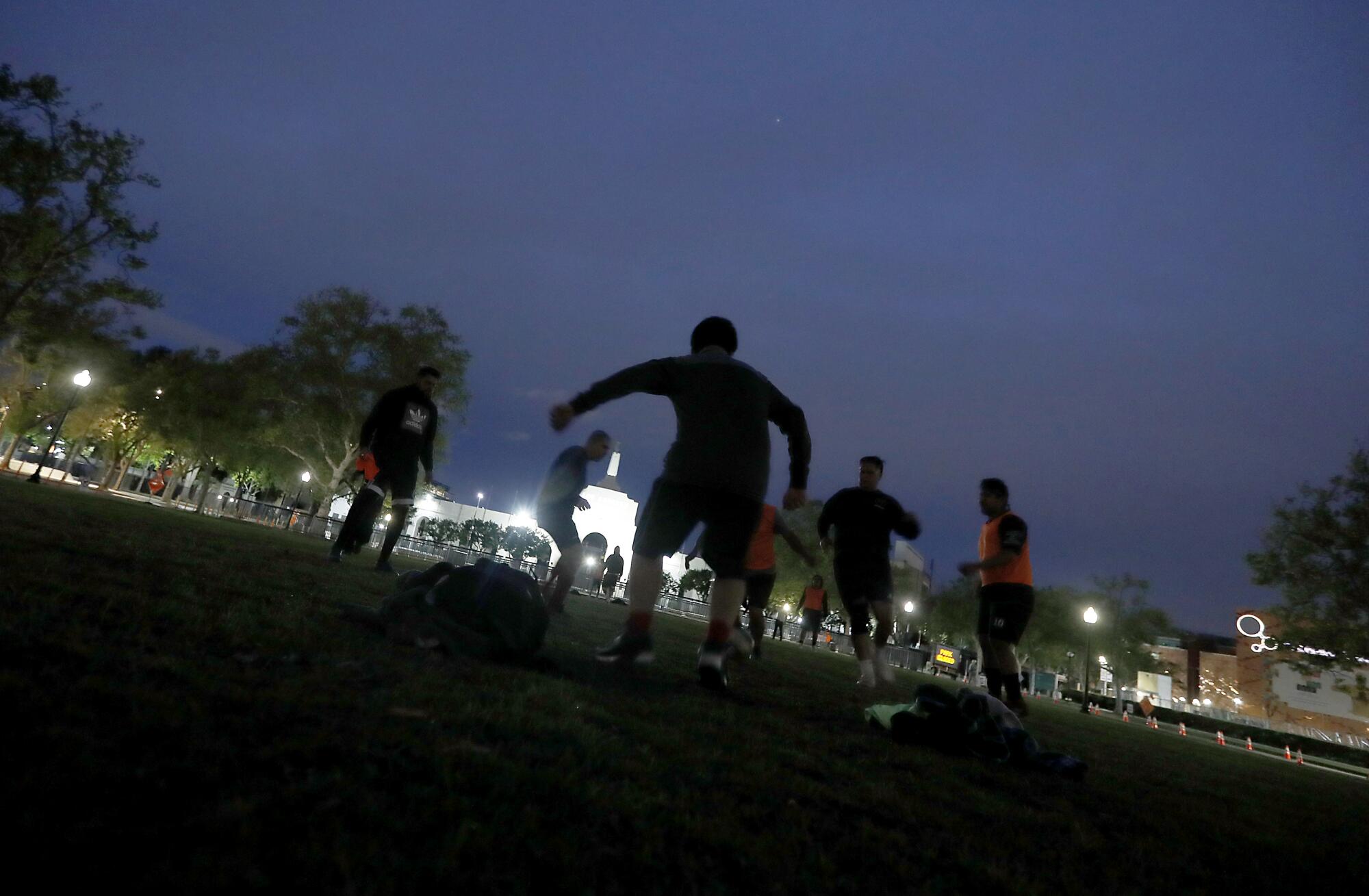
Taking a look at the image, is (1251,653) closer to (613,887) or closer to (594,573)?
(594,573)

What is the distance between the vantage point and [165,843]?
1.05 meters

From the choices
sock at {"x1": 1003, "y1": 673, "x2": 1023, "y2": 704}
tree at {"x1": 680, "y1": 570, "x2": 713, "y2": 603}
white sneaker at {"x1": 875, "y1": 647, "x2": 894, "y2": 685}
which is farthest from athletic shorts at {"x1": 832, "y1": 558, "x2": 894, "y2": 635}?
tree at {"x1": 680, "y1": 570, "x2": 713, "y2": 603}

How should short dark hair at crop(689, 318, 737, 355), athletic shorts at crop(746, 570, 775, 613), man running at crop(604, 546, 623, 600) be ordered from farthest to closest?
man running at crop(604, 546, 623, 600)
athletic shorts at crop(746, 570, 775, 613)
short dark hair at crop(689, 318, 737, 355)

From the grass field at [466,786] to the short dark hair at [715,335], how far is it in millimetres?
2128

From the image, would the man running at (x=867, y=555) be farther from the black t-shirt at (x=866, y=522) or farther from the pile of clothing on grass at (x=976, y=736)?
the pile of clothing on grass at (x=976, y=736)

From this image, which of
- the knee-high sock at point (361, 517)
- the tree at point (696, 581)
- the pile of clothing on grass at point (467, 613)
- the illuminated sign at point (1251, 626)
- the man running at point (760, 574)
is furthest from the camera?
the illuminated sign at point (1251, 626)

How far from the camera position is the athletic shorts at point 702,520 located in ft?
13.4

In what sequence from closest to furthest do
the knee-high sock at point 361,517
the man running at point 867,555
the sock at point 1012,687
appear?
the sock at point 1012,687, the man running at point 867,555, the knee-high sock at point 361,517

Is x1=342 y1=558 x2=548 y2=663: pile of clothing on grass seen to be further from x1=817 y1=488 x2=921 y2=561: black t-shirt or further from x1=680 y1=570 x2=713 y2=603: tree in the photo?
x1=680 y1=570 x2=713 y2=603: tree

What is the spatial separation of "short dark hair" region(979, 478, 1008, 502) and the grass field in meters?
3.53

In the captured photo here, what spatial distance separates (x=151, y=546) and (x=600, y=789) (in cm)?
521

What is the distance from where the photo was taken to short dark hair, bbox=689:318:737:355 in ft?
15.0

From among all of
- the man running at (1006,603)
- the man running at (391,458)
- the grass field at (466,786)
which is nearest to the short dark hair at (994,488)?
the man running at (1006,603)

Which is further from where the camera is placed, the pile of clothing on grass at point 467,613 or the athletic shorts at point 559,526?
the athletic shorts at point 559,526
